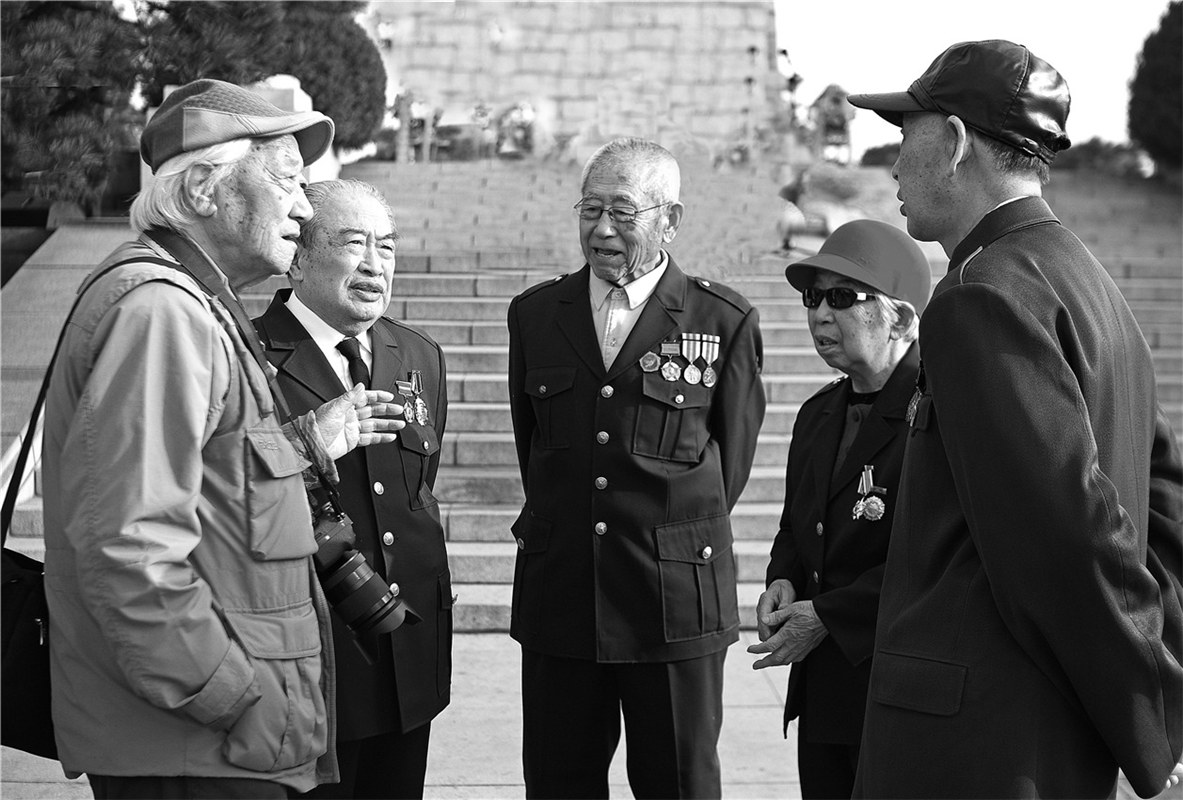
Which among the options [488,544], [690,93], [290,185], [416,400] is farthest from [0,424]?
[690,93]

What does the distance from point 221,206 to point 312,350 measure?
823mm

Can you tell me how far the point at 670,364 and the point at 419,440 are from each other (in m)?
0.78

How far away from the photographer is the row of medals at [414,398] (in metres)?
3.17

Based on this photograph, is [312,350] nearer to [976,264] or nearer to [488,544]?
[976,264]

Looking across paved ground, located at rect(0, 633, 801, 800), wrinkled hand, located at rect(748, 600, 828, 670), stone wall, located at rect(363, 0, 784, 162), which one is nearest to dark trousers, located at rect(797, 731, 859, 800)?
wrinkled hand, located at rect(748, 600, 828, 670)

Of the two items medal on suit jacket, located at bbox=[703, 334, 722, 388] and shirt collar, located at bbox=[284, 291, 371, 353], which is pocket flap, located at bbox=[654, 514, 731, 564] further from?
shirt collar, located at bbox=[284, 291, 371, 353]

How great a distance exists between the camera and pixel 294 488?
2.17 m

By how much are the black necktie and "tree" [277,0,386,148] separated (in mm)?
7512

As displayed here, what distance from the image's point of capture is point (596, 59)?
2359cm

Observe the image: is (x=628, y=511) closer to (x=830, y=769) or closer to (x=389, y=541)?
(x=389, y=541)

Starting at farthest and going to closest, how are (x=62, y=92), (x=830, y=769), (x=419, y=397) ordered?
(x=62, y=92) → (x=419, y=397) → (x=830, y=769)

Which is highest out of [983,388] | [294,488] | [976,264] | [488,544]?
[976,264]

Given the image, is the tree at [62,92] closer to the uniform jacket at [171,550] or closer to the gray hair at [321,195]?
the gray hair at [321,195]

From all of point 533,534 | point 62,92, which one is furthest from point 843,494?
point 62,92
